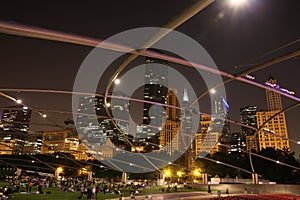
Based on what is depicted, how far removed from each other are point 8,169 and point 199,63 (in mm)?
125407

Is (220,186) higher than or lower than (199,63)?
lower

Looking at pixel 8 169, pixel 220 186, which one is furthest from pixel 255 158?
pixel 8 169

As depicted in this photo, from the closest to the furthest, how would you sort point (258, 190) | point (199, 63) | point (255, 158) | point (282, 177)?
point (199, 63) < point (258, 190) < point (282, 177) < point (255, 158)

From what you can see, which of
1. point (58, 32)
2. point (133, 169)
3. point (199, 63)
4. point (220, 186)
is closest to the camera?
point (58, 32)

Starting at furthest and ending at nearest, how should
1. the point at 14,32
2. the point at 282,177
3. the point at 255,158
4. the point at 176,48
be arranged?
1. the point at 255,158
2. the point at 282,177
3. the point at 176,48
4. the point at 14,32

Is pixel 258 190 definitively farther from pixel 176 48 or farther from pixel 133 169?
pixel 133 169

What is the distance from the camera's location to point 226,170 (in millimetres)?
83562

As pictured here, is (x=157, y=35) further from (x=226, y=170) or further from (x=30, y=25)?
(x=226, y=170)

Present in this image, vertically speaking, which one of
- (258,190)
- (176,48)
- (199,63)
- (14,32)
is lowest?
(258,190)

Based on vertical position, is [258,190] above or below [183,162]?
below

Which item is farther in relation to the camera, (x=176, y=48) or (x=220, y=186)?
(x=220, y=186)

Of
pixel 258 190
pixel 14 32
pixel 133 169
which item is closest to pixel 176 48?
pixel 14 32

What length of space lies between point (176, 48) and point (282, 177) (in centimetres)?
7395

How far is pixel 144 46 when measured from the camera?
6.38m
